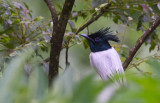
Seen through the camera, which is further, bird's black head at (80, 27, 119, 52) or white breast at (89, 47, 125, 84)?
bird's black head at (80, 27, 119, 52)

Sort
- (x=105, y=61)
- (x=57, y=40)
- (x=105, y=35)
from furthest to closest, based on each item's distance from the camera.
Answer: (x=105, y=35)
(x=105, y=61)
(x=57, y=40)

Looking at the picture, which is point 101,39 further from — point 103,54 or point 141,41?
point 141,41

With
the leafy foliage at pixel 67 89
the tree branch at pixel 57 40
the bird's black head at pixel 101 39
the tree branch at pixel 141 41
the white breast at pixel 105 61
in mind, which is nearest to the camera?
the leafy foliage at pixel 67 89

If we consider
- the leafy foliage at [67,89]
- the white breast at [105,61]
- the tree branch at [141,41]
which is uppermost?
the leafy foliage at [67,89]

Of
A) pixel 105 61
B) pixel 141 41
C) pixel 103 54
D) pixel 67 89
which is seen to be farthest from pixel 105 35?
pixel 67 89

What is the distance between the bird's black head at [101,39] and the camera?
2782mm

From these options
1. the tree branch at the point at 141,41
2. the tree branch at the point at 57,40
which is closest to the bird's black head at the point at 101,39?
the tree branch at the point at 141,41

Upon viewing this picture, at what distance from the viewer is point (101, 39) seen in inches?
112

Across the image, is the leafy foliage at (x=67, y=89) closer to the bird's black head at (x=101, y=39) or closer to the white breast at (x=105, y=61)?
the white breast at (x=105, y=61)

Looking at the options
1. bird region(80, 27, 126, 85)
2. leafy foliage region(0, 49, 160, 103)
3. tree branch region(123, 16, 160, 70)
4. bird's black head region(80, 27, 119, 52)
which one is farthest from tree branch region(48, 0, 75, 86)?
bird's black head region(80, 27, 119, 52)

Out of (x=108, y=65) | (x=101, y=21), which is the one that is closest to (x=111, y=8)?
(x=108, y=65)

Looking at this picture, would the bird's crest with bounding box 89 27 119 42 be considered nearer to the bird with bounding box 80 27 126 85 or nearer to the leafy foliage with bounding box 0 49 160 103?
the bird with bounding box 80 27 126 85

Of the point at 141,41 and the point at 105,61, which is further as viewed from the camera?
the point at 105,61

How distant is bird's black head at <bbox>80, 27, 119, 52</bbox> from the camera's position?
2782mm
